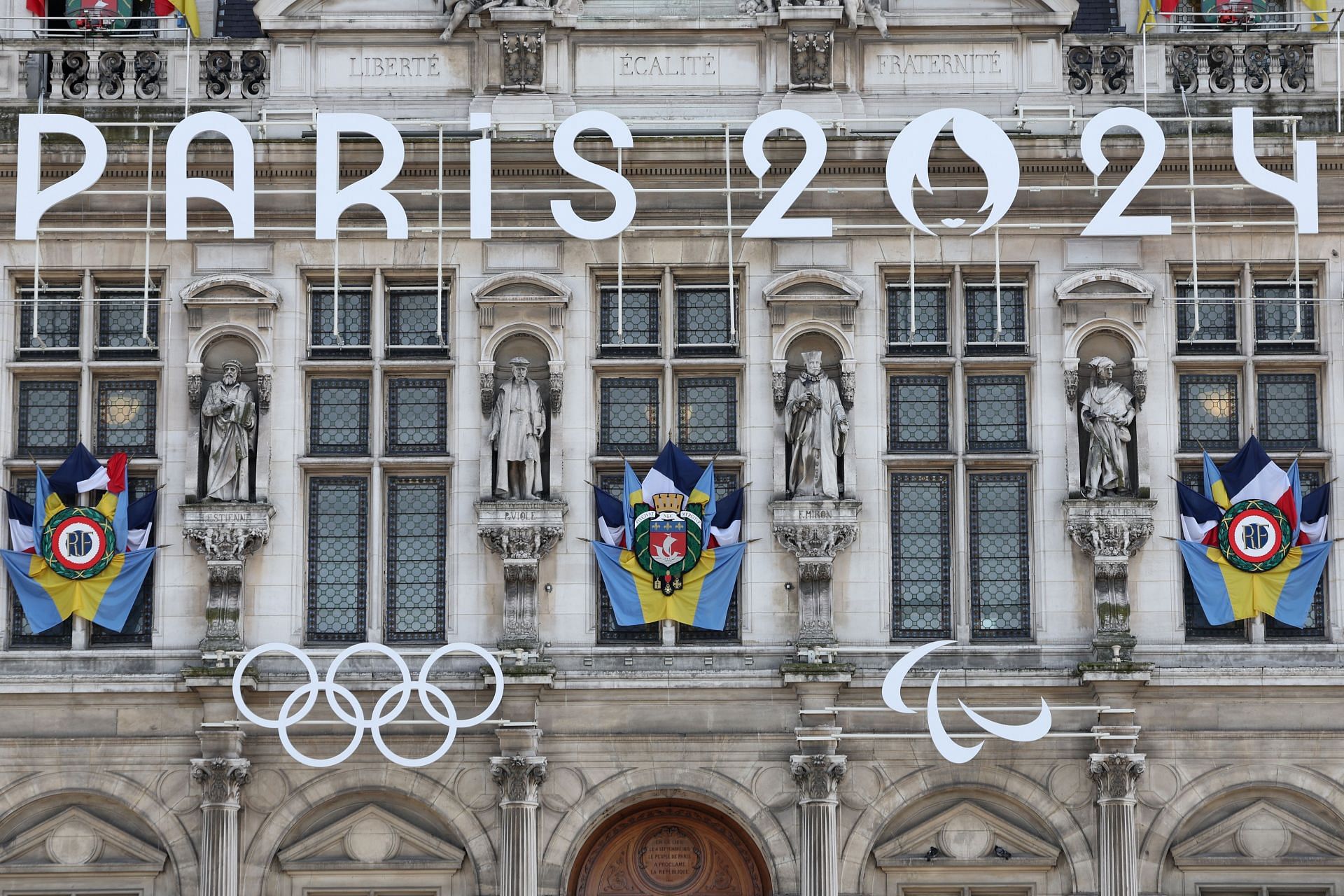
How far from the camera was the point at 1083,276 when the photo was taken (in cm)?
3303

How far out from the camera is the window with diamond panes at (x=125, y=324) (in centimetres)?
3341

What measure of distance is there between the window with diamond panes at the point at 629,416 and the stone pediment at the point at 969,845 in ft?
18.3

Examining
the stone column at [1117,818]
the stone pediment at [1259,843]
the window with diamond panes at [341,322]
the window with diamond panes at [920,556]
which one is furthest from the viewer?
the window with diamond panes at [341,322]

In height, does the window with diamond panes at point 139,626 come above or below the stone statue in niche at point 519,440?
below

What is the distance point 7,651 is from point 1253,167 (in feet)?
52.3

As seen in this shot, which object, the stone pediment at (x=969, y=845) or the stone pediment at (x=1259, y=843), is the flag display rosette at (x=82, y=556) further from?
the stone pediment at (x=1259, y=843)

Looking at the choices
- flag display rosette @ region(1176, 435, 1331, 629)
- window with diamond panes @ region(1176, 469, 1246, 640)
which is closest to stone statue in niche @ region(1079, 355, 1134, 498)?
flag display rosette @ region(1176, 435, 1331, 629)

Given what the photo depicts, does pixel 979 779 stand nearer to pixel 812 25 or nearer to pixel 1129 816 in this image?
pixel 1129 816

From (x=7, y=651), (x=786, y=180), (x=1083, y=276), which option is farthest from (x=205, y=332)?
(x=1083, y=276)

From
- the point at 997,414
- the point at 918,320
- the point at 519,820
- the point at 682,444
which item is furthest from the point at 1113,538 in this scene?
the point at 519,820

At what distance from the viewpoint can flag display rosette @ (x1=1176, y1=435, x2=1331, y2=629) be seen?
32.4m

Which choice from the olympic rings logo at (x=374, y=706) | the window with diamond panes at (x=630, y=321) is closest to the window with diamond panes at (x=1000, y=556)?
the window with diamond panes at (x=630, y=321)

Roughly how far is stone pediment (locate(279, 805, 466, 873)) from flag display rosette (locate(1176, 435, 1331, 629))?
9471 mm

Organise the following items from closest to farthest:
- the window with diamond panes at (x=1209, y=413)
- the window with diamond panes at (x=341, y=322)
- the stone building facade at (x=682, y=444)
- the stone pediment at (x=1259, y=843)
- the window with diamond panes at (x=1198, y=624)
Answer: the stone pediment at (x=1259, y=843) < the stone building facade at (x=682, y=444) < the window with diamond panes at (x=1198, y=624) < the window with diamond panes at (x=1209, y=413) < the window with diamond panes at (x=341, y=322)
